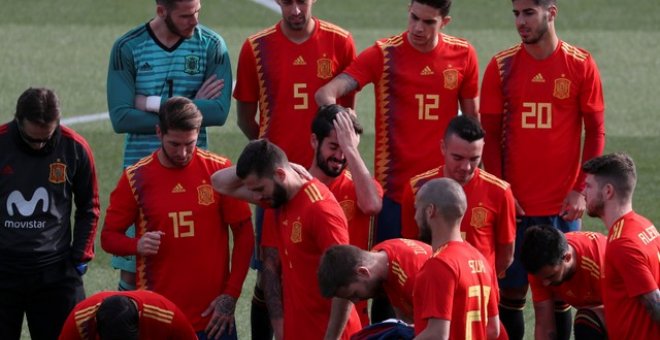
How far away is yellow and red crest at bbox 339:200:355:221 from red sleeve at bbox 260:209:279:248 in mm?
403

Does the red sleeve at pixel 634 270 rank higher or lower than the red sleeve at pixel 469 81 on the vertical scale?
lower

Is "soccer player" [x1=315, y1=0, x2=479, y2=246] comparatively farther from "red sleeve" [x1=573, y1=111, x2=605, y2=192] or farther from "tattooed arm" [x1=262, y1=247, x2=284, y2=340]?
"tattooed arm" [x1=262, y1=247, x2=284, y2=340]

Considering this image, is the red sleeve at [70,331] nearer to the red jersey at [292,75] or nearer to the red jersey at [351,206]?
the red jersey at [351,206]

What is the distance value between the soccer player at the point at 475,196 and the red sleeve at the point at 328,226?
797mm

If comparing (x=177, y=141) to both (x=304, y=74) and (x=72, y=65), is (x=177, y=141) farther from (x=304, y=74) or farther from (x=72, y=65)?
(x=72, y=65)

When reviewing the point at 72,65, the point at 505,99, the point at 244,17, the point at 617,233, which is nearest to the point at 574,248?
the point at 617,233

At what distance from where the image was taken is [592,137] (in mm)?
8781

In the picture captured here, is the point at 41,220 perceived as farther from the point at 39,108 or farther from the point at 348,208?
the point at 348,208

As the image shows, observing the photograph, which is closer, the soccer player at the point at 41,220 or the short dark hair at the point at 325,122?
the short dark hair at the point at 325,122

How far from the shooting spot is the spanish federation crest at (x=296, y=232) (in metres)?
7.54

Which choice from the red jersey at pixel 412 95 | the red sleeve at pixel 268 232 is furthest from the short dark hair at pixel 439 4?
the red sleeve at pixel 268 232

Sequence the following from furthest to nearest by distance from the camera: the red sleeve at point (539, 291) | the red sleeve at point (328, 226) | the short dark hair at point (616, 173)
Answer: the red sleeve at point (539, 291) < the short dark hair at point (616, 173) < the red sleeve at point (328, 226)

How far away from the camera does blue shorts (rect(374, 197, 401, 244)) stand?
8.80 m

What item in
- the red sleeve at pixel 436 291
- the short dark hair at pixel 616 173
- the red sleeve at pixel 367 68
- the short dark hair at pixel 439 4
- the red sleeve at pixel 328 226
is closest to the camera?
the red sleeve at pixel 436 291
